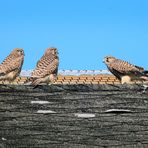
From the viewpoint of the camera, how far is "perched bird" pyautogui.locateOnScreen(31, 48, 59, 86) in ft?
17.1

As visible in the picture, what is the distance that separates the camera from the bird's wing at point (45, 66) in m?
5.42

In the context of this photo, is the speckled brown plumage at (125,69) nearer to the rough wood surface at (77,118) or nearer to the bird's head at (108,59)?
the bird's head at (108,59)

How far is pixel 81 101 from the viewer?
4820 millimetres

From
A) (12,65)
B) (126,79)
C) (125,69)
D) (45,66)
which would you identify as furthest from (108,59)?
(12,65)

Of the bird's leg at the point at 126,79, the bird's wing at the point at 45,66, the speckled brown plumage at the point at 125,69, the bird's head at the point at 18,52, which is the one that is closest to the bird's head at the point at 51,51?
the bird's wing at the point at 45,66

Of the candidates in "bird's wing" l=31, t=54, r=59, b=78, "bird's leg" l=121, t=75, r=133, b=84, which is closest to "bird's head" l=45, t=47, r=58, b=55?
"bird's wing" l=31, t=54, r=59, b=78

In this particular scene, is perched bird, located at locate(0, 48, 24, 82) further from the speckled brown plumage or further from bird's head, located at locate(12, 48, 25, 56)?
the speckled brown plumage

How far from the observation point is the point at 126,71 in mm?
5590

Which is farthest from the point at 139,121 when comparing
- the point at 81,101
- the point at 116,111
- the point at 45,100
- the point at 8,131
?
the point at 8,131

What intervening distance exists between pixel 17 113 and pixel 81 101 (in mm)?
637

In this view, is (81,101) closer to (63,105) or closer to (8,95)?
(63,105)

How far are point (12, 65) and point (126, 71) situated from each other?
A: 139cm

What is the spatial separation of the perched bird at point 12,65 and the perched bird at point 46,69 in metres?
0.33

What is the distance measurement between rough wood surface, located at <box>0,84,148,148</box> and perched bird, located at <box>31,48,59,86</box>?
29cm
